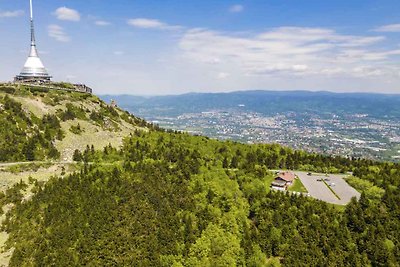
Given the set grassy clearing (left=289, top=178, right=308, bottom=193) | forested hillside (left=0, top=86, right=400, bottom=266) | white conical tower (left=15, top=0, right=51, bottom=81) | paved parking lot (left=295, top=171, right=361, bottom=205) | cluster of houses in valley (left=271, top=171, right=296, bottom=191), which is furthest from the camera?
white conical tower (left=15, top=0, right=51, bottom=81)

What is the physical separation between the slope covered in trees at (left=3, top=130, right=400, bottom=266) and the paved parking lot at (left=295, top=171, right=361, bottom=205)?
4807mm

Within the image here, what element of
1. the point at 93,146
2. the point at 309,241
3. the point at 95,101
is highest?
the point at 95,101

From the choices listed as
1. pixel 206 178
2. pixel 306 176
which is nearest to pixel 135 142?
pixel 206 178

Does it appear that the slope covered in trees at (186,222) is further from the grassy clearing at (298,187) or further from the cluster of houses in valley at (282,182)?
the grassy clearing at (298,187)

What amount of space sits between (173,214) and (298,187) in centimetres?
3493

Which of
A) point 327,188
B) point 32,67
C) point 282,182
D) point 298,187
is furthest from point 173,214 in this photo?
Answer: point 32,67

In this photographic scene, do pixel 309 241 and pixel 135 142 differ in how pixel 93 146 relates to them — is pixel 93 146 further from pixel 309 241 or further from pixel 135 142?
pixel 309 241

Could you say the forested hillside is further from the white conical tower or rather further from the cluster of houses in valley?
the white conical tower

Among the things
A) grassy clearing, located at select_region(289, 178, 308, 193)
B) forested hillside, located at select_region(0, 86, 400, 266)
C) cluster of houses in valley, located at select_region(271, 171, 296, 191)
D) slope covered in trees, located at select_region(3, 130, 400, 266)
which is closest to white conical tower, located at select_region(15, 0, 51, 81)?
forested hillside, located at select_region(0, 86, 400, 266)

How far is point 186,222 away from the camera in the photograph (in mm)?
67125

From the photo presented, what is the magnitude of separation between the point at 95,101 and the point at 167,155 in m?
44.0

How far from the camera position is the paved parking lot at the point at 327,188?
81.3 meters

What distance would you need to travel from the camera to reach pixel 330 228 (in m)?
69.6

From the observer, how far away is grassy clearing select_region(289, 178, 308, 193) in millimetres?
85500
